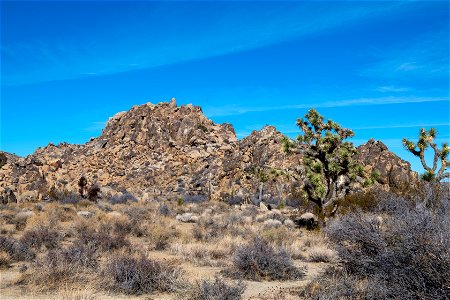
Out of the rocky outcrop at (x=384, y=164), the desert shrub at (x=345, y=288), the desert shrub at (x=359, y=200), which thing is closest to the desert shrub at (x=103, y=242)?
the desert shrub at (x=345, y=288)

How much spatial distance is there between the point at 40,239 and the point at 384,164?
108 feet

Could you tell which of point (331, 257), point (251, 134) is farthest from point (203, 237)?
point (251, 134)

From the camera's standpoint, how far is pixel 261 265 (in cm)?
971

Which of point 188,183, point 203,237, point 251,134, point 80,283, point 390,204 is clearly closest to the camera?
point 80,283

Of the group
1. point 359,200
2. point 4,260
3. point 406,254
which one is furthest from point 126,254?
point 359,200

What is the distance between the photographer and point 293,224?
68.8 feet

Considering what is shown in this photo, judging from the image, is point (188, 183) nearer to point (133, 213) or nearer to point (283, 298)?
point (133, 213)

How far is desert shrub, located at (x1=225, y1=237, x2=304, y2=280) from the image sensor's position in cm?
956

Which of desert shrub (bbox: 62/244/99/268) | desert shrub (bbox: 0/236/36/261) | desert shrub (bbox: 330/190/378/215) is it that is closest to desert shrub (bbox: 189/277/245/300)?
desert shrub (bbox: 62/244/99/268)

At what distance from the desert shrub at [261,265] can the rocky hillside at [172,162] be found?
90.5ft

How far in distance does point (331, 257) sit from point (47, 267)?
24.1 feet

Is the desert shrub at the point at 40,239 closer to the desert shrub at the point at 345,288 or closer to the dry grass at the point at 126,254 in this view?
the dry grass at the point at 126,254

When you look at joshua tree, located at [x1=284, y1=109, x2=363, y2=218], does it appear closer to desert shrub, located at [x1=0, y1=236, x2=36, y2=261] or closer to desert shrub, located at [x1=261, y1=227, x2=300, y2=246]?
desert shrub, located at [x1=261, y1=227, x2=300, y2=246]

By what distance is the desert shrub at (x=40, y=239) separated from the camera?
12.8 metres
